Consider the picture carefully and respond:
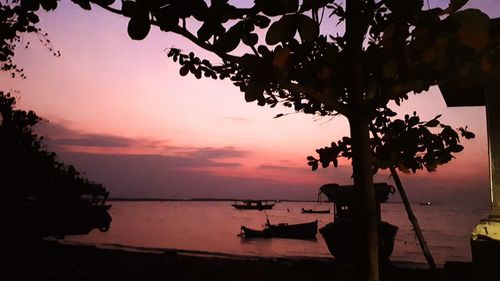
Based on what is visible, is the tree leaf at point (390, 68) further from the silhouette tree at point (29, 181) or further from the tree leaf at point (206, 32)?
the silhouette tree at point (29, 181)

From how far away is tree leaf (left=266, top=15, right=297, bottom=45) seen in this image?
143 cm

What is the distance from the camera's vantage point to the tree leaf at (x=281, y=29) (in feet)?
4.70

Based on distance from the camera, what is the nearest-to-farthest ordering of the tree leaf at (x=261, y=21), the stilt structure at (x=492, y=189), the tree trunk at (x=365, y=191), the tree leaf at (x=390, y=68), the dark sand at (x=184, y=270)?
the tree leaf at (x=261, y=21), the tree leaf at (x=390, y=68), the tree trunk at (x=365, y=191), the stilt structure at (x=492, y=189), the dark sand at (x=184, y=270)

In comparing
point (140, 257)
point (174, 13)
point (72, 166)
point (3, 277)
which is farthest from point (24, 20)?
point (72, 166)

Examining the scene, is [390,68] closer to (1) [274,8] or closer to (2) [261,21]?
(2) [261,21]

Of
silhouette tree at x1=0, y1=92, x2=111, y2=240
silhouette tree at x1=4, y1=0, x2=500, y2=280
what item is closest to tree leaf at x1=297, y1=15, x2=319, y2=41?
silhouette tree at x1=4, y1=0, x2=500, y2=280

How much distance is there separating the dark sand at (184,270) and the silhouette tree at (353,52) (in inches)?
267

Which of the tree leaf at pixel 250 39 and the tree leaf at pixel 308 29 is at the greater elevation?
the tree leaf at pixel 250 39

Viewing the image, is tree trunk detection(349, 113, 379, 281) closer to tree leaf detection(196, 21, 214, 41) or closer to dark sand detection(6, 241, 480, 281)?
tree leaf detection(196, 21, 214, 41)

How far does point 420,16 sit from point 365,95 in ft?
4.31

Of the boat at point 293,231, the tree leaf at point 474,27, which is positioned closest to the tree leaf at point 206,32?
the tree leaf at point 474,27

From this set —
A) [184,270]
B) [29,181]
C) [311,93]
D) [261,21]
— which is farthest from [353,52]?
[29,181]

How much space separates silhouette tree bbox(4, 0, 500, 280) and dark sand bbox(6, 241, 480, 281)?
679cm

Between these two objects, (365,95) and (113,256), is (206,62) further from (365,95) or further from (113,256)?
(113,256)
